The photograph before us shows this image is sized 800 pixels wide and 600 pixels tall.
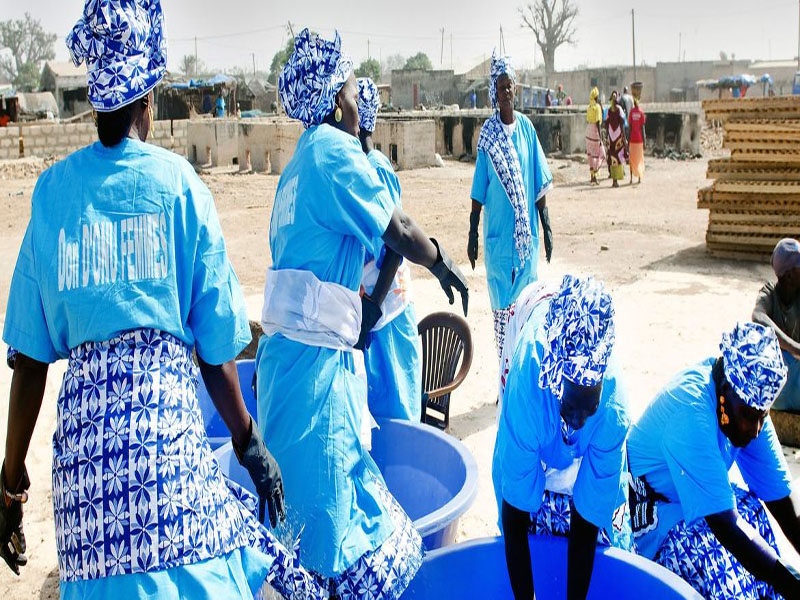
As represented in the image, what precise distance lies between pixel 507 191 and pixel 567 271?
11.9 ft

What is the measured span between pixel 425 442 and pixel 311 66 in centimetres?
162

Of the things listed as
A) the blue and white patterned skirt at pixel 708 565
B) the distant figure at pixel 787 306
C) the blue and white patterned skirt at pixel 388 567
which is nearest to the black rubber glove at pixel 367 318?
the blue and white patterned skirt at pixel 388 567

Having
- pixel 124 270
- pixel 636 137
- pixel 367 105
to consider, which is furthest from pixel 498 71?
pixel 636 137

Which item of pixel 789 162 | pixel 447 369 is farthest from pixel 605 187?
pixel 447 369

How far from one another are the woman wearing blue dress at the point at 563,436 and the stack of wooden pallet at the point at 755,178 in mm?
6992

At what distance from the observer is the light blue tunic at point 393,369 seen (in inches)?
148

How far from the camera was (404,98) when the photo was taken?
47812 millimetres

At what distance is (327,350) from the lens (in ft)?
8.91

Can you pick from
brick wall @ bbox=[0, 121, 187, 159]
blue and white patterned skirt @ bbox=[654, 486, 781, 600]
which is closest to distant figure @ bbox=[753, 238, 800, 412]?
blue and white patterned skirt @ bbox=[654, 486, 781, 600]

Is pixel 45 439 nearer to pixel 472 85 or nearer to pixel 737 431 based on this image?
pixel 737 431

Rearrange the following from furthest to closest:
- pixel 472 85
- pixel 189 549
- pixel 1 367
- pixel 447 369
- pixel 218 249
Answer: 1. pixel 472 85
2. pixel 1 367
3. pixel 447 369
4. pixel 218 249
5. pixel 189 549

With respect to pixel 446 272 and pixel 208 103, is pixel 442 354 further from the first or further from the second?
pixel 208 103

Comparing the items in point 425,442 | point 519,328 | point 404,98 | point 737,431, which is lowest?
point 425,442

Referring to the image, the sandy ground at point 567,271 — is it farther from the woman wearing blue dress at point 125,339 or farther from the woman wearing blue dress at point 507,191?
the woman wearing blue dress at point 125,339
